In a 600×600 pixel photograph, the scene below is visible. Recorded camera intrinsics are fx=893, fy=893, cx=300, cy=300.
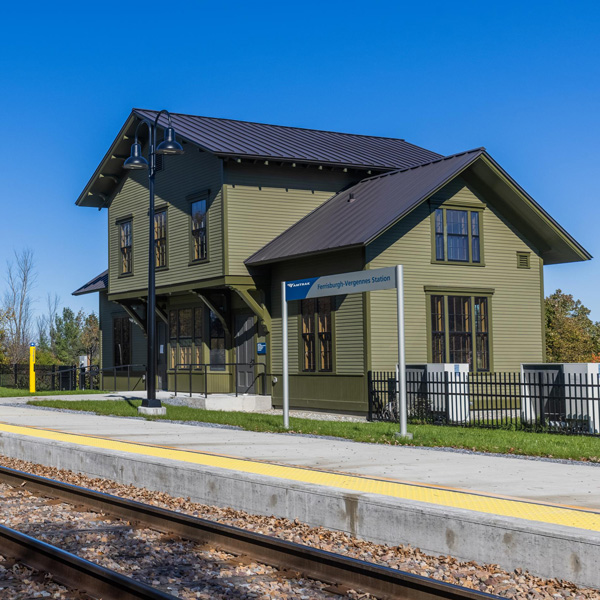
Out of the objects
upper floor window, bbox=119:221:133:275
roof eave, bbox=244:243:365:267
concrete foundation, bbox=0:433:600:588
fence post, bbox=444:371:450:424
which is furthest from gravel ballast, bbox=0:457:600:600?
upper floor window, bbox=119:221:133:275

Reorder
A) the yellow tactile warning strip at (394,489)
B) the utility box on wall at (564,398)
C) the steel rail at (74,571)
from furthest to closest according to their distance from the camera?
the utility box on wall at (564,398), the yellow tactile warning strip at (394,489), the steel rail at (74,571)

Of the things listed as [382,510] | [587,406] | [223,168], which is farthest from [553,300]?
[382,510]

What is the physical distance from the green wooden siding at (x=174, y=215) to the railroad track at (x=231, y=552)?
54.0 ft

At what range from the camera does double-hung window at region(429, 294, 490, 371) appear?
2277cm

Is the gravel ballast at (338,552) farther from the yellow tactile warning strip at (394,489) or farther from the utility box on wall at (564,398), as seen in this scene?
the utility box on wall at (564,398)

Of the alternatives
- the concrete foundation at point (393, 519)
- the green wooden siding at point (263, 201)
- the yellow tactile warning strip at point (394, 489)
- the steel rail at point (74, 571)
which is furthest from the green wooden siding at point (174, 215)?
the steel rail at point (74, 571)

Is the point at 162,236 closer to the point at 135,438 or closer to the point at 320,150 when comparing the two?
the point at 320,150

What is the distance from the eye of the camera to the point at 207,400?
2455cm

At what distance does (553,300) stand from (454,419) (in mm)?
38880

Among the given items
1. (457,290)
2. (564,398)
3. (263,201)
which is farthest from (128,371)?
(564,398)

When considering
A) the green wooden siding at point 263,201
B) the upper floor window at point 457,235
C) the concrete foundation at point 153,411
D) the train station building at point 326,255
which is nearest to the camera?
the concrete foundation at point 153,411

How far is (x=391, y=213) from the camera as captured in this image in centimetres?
2164

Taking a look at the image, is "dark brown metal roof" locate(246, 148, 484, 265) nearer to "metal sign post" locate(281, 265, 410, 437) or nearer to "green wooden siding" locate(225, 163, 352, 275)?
"green wooden siding" locate(225, 163, 352, 275)

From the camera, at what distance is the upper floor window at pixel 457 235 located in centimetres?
2319
